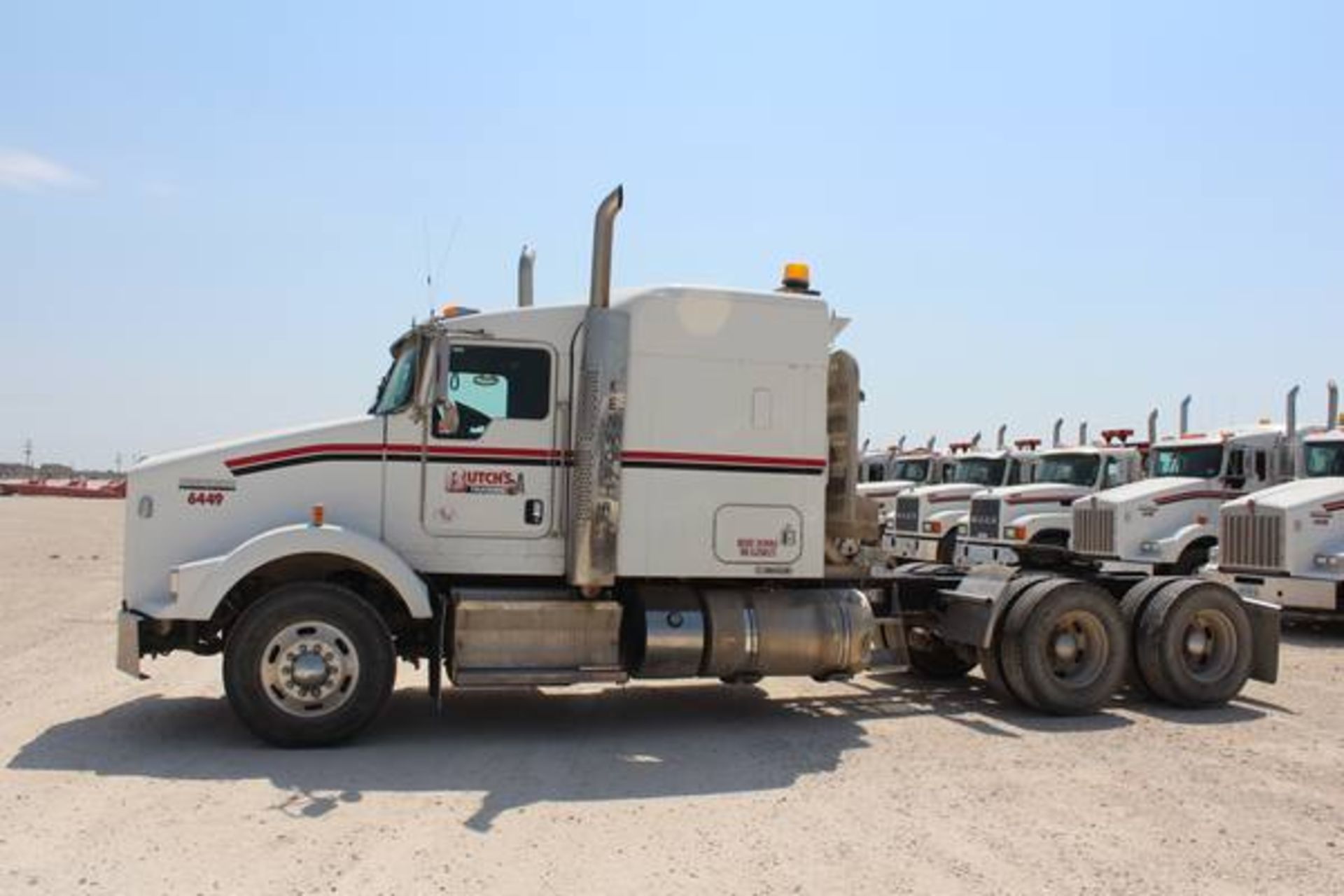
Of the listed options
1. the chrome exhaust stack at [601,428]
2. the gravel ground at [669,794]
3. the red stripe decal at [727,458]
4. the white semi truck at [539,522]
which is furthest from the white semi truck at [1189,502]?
the chrome exhaust stack at [601,428]

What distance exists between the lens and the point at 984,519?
21.2m

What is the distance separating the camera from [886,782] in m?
7.12

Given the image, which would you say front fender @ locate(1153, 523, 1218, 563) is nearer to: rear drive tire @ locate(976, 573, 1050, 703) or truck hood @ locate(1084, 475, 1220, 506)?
truck hood @ locate(1084, 475, 1220, 506)

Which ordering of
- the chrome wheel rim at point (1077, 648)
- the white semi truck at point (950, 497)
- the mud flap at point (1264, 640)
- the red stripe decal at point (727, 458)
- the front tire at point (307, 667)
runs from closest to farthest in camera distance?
the front tire at point (307, 667), the red stripe decal at point (727, 458), the chrome wheel rim at point (1077, 648), the mud flap at point (1264, 640), the white semi truck at point (950, 497)

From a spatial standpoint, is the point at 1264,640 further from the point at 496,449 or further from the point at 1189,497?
the point at 1189,497

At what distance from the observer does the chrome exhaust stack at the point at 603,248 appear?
27.2 feet

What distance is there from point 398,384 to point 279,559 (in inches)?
60.0

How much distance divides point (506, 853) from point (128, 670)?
3546 mm

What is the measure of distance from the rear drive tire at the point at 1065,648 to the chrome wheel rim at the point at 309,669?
5.15m

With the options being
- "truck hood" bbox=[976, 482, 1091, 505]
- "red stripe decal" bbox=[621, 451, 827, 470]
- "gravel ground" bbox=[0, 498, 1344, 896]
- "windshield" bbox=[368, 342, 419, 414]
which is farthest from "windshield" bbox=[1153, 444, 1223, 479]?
"windshield" bbox=[368, 342, 419, 414]

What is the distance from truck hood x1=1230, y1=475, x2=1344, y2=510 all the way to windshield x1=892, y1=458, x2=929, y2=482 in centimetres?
1072

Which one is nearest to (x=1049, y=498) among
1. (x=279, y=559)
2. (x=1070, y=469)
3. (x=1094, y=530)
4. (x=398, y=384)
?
(x=1070, y=469)

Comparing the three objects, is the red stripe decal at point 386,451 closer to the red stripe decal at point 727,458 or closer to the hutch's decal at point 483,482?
the hutch's decal at point 483,482

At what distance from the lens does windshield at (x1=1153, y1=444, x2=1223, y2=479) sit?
58.9 feet
